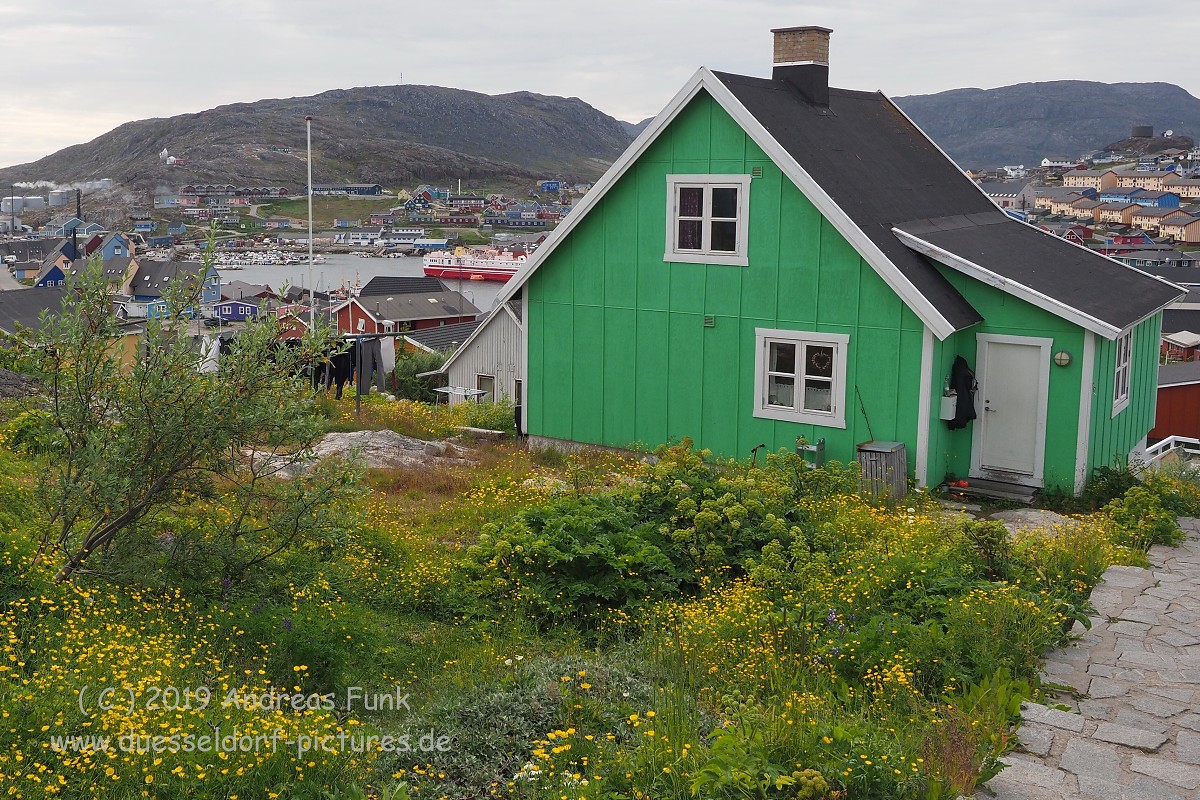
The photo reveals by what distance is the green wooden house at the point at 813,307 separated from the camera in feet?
48.9

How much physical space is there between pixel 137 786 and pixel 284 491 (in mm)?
3384

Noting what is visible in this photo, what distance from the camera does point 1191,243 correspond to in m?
184

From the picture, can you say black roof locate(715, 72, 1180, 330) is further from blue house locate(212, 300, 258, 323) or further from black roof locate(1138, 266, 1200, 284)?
blue house locate(212, 300, 258, 323)

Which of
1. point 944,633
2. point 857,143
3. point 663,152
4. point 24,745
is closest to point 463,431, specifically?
point 663,152

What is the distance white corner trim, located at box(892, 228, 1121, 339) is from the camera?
1397 cm

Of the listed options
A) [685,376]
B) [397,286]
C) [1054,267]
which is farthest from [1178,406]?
[397,286]

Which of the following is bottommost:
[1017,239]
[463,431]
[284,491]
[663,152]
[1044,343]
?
[463,431]

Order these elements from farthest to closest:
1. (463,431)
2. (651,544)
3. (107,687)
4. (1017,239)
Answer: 1. (463,431)
2. (1017,239)
3. (651,544)
4. (107,687)

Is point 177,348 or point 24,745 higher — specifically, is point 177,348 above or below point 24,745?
above

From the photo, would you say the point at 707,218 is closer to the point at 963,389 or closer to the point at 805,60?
the point at 805,60

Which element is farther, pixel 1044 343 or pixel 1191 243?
pixel 1191 243

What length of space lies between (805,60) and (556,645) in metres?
12.6

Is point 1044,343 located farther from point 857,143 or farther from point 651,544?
point 651,544

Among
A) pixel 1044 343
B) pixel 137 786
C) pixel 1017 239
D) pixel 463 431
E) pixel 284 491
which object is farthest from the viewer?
pixel 463 431
